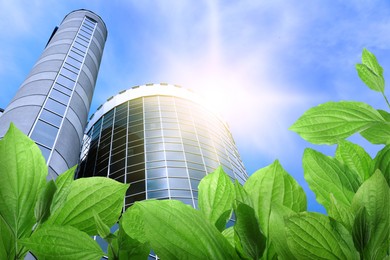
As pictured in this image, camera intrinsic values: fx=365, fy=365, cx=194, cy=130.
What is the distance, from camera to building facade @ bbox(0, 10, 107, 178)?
11.8 m

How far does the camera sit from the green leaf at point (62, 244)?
1.15 feet

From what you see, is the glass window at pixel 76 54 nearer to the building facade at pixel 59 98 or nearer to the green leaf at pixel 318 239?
the building facade at pixel 59 98

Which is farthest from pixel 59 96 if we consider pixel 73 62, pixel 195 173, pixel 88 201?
pixel 88 201

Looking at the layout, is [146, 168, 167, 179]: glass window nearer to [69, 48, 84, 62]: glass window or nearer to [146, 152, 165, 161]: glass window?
[146, 152, 165, 161]: glass window

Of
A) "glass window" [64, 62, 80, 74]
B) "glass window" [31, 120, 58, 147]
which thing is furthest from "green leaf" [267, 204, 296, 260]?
"glass window" [64, 62, 80, 74]

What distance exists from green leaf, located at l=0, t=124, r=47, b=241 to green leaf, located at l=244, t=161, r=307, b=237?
245 millimetres

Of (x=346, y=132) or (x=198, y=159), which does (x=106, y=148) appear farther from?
(x=346, y=132)

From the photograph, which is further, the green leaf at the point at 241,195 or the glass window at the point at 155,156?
the glass window at the point at 155,156

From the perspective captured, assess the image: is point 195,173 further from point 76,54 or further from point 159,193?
point 76,54

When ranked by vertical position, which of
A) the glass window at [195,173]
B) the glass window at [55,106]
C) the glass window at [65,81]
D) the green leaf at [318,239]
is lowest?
the green leaf at [318,239]

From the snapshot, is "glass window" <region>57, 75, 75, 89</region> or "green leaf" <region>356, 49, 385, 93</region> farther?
"glass window" <region>57, 75, 75, 89</region>

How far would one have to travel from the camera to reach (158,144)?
17.8 m

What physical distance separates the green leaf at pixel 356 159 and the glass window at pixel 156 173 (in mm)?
15461

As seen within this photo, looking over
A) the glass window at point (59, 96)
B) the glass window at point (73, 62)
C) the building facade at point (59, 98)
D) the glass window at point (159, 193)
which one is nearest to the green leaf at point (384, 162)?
the building facade at point (59, 98)
